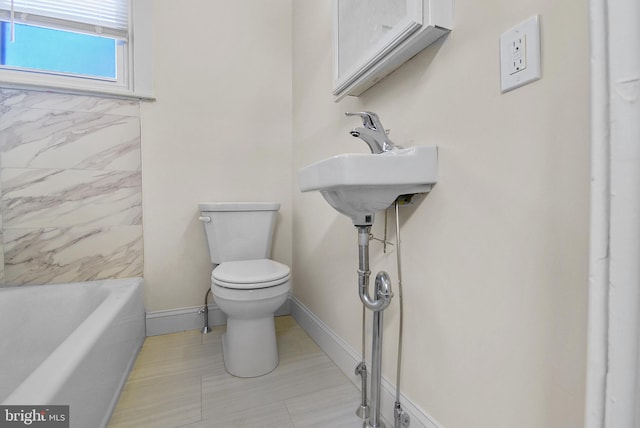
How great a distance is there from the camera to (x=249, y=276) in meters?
1.23

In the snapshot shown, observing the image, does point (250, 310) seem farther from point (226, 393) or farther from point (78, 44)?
point (78, 44)

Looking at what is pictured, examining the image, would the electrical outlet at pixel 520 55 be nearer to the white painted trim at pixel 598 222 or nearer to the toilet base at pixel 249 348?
the white painted trim at pixel 598 222

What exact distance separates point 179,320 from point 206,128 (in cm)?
112

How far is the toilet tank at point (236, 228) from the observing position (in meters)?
1.60

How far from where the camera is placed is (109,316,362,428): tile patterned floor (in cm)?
101

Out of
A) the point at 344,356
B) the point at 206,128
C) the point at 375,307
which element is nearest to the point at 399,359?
the point at 375,307

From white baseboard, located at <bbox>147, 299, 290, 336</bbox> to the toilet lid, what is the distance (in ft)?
1.73

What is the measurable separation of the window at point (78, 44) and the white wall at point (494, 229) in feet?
4.69

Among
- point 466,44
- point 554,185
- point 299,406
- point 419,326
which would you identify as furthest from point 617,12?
point 299,406

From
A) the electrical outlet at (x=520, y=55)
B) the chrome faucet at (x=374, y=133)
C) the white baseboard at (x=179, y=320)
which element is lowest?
the white baseboard at (x=179, y=320)

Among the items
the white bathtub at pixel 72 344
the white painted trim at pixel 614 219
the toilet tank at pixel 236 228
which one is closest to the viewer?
the white painted trim at pixel 614 219

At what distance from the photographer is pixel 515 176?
61 cm

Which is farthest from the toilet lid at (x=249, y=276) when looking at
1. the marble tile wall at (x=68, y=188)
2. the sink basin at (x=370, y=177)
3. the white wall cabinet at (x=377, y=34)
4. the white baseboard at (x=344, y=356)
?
the white wall cabinet at (x=377, y=34)

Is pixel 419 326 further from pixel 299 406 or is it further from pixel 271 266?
pixel 271 266
